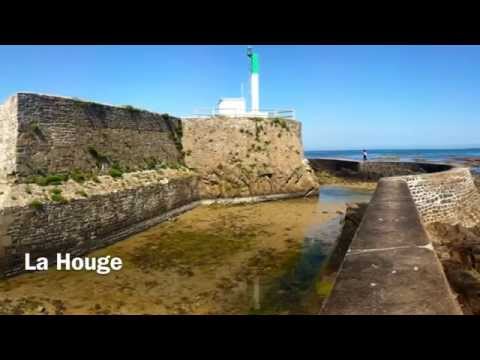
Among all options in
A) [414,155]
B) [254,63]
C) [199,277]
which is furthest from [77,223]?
Result: [414,155]

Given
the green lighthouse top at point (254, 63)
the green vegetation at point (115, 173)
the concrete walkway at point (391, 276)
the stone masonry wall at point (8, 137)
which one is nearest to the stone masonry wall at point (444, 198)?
the concrete walkway at point (391, 276)

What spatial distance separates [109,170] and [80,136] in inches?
65.0

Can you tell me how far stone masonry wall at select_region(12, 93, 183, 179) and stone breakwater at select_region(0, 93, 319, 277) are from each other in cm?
3

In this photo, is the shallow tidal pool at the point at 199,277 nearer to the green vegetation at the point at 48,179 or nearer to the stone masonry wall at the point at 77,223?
the stone masonry wall at the point at 77,223

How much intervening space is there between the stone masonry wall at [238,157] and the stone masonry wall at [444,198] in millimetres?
9295

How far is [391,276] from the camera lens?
166 inches

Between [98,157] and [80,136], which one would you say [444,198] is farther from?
[80,136]

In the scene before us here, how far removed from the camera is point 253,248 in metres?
11.1

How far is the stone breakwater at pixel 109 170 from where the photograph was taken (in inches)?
389
